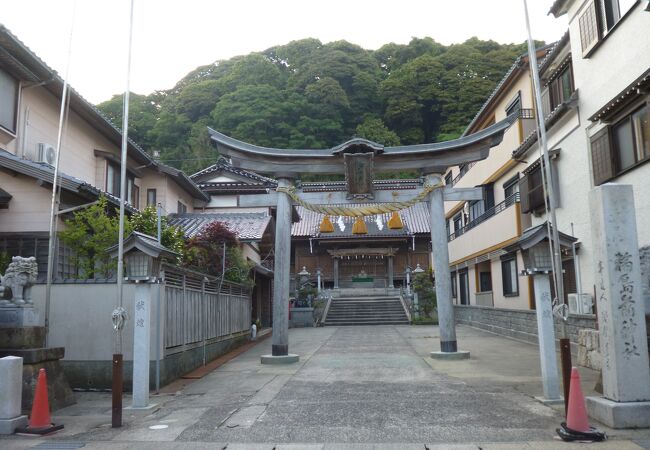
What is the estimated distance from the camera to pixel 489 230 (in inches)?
963

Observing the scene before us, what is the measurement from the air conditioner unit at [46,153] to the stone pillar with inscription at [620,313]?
1559 cm

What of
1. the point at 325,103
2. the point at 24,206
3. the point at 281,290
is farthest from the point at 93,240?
the point at 325,103

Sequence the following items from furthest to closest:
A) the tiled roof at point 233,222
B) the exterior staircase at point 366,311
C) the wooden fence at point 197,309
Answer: the exterior staircase at point 366,311 < the tiled roof at point 233,222 < the wooden fence at point 197,309

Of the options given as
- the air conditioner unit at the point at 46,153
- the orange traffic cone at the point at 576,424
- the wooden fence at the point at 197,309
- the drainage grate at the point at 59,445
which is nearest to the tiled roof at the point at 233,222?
the wooden fence at the point at 197,309

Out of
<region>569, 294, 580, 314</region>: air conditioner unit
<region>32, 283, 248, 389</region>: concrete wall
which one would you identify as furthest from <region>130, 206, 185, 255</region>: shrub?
<region>569, 294, 580, 314</region>: air conditioner unit

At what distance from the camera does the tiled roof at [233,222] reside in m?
22.1

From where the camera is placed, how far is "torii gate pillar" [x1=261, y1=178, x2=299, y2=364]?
13969mm

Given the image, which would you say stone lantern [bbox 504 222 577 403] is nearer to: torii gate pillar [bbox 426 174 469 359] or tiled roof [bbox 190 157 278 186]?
torii gate pillar [bbox 426 174 469 359]

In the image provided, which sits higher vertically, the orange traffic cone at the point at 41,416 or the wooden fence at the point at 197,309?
the wooden fence at the point at 197,309

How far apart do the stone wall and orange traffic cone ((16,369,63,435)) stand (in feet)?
40.0

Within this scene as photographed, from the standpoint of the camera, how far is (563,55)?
1708cm

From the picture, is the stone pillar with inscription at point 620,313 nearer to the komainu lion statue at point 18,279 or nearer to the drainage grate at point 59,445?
the drainage grate at point 59,445

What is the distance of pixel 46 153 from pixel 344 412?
1350 centimetres

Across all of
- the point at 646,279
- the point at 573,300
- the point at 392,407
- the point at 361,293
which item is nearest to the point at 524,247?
the point at 646,279
